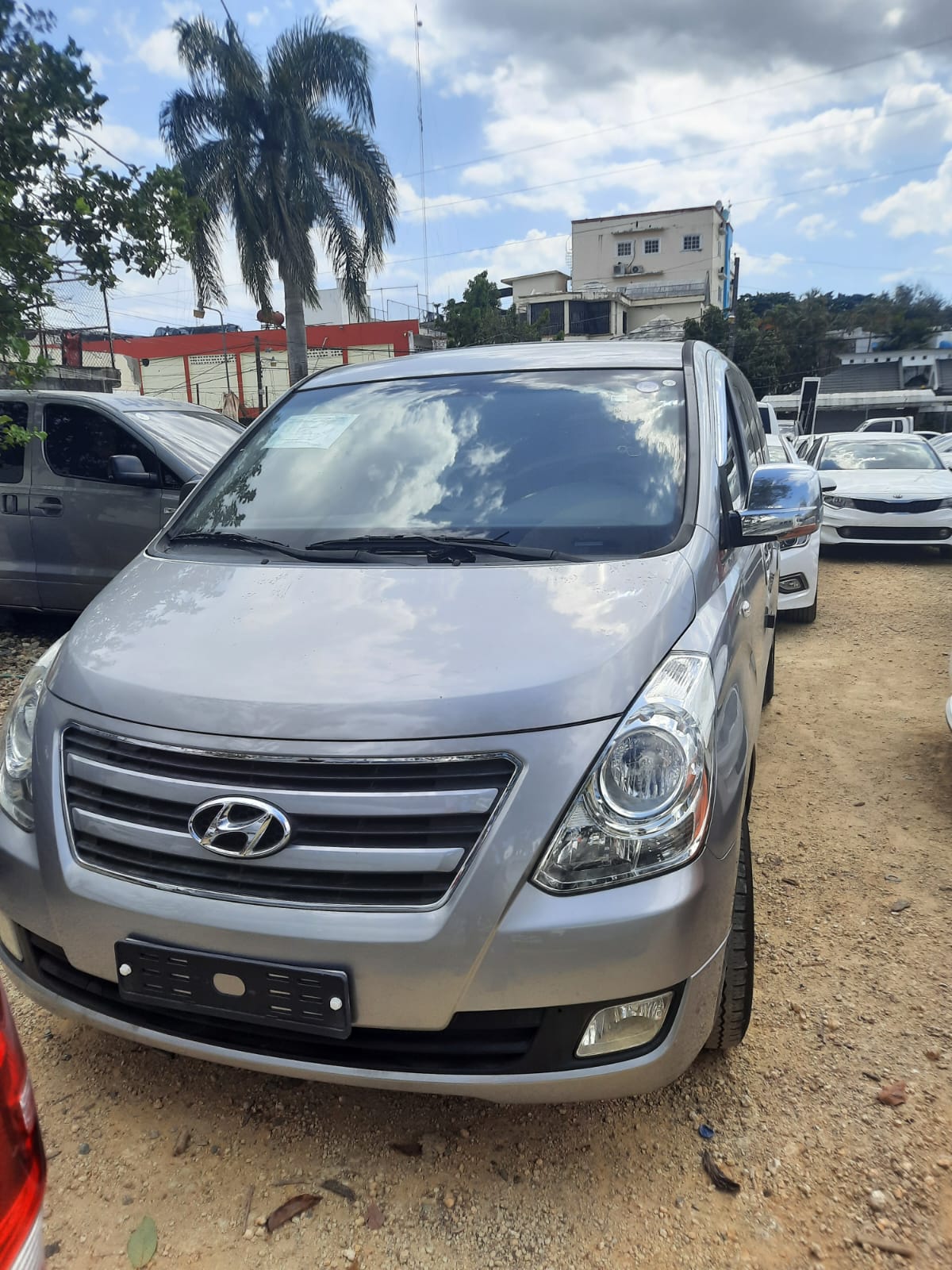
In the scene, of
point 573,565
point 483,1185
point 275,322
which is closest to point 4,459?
point 573,565

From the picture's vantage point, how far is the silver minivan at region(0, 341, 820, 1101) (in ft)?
5.38

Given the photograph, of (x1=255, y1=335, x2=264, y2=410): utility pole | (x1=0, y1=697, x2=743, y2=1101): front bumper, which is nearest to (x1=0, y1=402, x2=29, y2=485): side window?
(x1=0, y1=697, x2=743, y2=1101): front bumper

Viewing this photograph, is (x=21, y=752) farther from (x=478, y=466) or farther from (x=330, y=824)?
(x=478, y=466)

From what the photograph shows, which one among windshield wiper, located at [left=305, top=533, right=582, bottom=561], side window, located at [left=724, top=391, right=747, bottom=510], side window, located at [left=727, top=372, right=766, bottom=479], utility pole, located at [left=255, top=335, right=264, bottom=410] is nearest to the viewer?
windshield wiper, located at [left=305, top=533, right=582, bottom=561]

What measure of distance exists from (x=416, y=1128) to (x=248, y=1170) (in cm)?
38

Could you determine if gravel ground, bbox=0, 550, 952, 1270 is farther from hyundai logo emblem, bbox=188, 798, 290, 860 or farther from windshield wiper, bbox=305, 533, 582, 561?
windshield wiper, bbox=305, 533, 582, 561

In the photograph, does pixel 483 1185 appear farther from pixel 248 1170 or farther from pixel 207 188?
pixel 207 188

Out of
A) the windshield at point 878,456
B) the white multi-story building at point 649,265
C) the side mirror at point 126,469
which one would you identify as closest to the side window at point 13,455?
the side mirror at point 126,469

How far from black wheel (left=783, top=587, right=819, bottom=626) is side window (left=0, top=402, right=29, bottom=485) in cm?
558

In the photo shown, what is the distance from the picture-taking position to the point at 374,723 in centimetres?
170

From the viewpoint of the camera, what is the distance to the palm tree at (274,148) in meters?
19.2

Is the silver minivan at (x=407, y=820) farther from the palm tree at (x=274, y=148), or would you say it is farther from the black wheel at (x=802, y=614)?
the palm tree at (x=274, y=148)

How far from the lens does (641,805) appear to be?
5.56ft

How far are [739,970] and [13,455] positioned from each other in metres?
5.59
